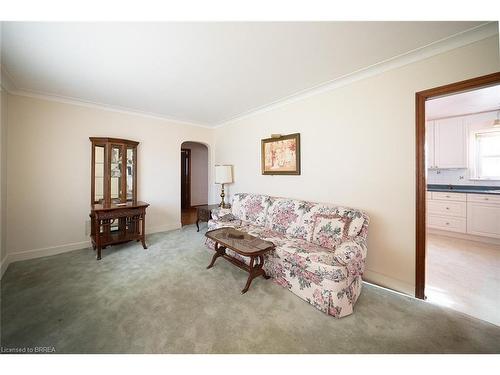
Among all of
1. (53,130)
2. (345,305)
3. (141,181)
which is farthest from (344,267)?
(53,130)

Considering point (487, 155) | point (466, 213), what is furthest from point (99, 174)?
point (487, 155)

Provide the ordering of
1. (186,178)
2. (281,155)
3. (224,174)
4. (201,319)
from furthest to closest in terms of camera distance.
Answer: (186,178) → (224,174) → (281,155) → (201,319)

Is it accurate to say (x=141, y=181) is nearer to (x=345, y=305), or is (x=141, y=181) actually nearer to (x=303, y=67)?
(x=303, y=67)

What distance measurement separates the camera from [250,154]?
13.0 ft

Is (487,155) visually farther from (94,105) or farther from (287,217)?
(94,105)

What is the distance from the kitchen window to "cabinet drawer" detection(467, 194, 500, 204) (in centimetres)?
71

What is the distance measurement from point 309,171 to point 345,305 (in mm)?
1797

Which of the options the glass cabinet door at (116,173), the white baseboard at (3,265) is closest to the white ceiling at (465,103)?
the glass cabinet door at (116,173)

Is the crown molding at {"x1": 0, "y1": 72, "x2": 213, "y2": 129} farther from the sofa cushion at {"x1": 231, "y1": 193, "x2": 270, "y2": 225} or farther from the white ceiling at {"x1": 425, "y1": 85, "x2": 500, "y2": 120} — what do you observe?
the white ceiling at {"x1": 425, "y1": 85, "x2": 500, "y2": 120}

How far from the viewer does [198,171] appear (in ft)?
23.0

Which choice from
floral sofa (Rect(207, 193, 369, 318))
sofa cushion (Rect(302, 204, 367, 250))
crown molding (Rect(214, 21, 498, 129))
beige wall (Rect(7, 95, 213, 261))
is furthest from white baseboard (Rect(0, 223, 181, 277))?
crown molding (Rect(214, 21, 498, 129))

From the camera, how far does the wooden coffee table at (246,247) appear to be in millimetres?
2029

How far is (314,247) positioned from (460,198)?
3.77 meters

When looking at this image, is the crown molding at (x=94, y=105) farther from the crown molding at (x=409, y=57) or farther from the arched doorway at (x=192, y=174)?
the crown molding at (x=409, y=57)
